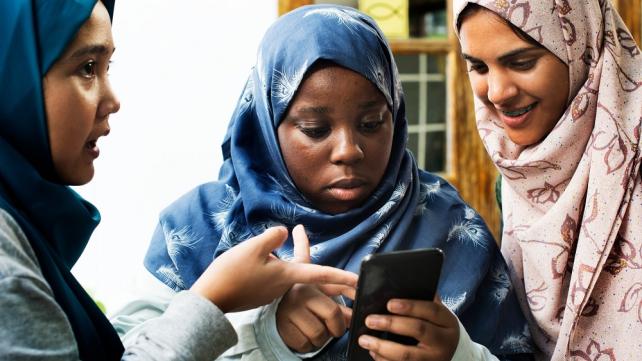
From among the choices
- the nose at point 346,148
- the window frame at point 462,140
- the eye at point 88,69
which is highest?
the eye at point 88,69

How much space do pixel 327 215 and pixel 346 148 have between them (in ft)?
0.50

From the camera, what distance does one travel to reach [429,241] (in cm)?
139

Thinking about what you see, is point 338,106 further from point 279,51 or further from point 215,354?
point 215,354

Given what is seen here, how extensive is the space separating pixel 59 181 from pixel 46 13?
232 mm

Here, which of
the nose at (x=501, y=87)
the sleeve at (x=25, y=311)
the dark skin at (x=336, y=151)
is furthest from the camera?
the nose at (x=501, y=87)

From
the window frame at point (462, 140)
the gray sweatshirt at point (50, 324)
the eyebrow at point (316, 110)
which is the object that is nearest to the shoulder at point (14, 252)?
the gray sweatshirt at point (50, 324)

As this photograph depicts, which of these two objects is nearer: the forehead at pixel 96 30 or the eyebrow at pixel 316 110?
the forehead at pixel 96 30

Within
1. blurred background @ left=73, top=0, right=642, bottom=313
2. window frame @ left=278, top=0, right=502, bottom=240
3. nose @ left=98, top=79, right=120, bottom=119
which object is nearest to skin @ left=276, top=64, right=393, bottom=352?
nose @ left=98, top=79, right=120, bottom=119

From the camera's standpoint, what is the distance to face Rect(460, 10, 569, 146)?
1.41 m

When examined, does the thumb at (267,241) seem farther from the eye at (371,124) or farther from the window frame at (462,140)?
the window frame at (462,140)

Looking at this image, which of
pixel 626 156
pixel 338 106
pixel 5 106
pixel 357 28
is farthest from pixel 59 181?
pixel 626 156

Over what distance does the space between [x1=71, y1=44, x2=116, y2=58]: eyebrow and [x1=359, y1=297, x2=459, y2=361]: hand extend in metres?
0.55

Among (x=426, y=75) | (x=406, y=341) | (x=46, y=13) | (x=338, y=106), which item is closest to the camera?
(x=46, y=13)

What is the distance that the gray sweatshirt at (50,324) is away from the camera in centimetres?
83
